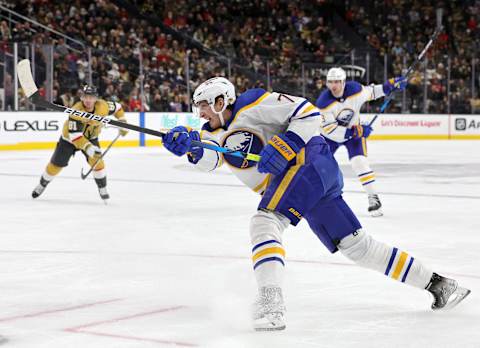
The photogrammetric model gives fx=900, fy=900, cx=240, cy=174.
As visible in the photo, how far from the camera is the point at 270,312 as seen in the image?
135 inches

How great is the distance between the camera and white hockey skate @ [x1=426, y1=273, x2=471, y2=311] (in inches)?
151

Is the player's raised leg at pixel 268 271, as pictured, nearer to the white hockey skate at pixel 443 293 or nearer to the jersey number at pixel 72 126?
the white hockey skate at pixel 443 293

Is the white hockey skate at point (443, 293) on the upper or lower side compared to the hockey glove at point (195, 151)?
lower

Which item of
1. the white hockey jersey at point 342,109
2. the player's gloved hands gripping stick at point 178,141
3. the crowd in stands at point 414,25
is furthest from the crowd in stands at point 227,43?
the player's gloved hands gripping stick at point 178,141

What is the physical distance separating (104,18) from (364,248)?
1805cm

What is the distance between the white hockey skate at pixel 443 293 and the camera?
3.83 meters

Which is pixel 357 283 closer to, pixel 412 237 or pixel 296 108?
pixel 296 108

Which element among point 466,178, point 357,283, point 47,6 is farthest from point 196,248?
point 47,6

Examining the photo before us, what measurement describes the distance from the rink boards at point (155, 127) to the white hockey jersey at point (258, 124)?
12.6 m

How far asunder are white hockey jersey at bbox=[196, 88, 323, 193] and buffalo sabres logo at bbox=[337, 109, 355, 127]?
411cm

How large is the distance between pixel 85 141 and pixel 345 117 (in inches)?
101

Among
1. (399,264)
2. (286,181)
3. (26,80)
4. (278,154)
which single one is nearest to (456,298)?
(399,264)

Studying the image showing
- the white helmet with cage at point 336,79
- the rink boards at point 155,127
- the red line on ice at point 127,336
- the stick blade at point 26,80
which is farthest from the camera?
the rink boards at point 155,127

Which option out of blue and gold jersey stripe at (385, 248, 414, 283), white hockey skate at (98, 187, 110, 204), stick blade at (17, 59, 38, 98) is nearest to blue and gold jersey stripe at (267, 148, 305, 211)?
blue and gold jersey stripe at (385, 248, 414, 283)
